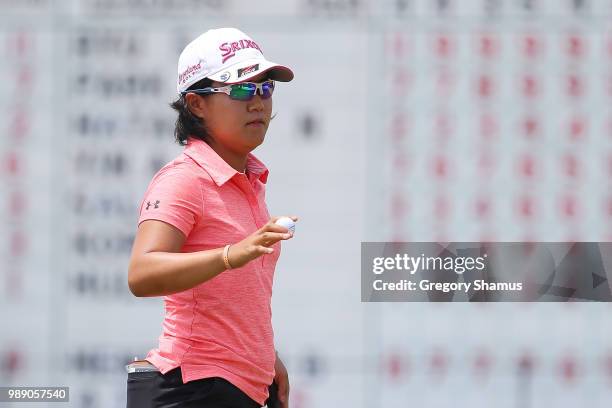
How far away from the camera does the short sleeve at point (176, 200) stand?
170 cm

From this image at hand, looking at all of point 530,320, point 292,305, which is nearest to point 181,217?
point 292,305

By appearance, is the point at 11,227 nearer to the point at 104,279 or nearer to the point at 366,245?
the point at 104,279

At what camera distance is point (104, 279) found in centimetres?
375

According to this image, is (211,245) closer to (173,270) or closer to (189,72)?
(173,270)

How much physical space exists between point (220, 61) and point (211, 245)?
33 cm

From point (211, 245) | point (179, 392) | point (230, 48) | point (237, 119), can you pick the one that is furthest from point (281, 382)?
point (230, 48)

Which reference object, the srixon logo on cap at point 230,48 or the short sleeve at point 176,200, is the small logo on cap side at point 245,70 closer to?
the srixon logo on cap at point 230,48

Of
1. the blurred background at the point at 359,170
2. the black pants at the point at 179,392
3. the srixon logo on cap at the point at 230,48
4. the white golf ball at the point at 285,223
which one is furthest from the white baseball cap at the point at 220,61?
the blurred background at the point at 359,170

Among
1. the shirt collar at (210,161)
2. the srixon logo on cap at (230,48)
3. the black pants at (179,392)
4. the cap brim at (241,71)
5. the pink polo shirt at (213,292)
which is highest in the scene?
the srixon logo on cap at (230,48)

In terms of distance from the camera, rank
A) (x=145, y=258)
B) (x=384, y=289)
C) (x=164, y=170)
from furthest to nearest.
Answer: (x=384, y=289) → (x=164, y=170) → (x=145, y=258)

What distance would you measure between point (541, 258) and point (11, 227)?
1820 millimetres

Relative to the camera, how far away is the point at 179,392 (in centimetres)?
180

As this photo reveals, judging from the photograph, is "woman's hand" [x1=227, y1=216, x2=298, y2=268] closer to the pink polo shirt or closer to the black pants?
the pink polo shirt

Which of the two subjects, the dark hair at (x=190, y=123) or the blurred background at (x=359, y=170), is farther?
the blurred background at (x=359, y=170)
